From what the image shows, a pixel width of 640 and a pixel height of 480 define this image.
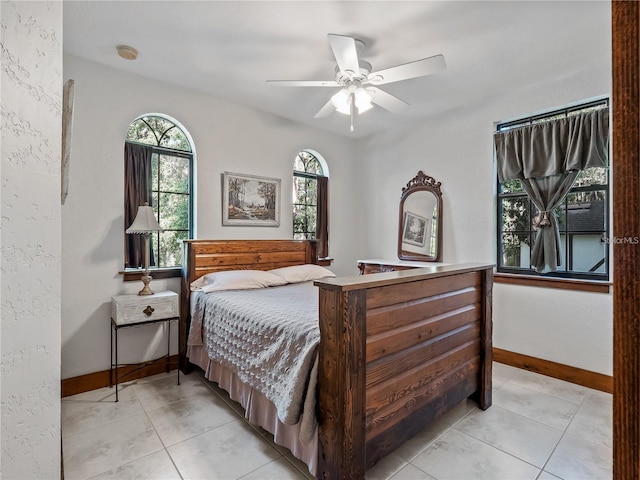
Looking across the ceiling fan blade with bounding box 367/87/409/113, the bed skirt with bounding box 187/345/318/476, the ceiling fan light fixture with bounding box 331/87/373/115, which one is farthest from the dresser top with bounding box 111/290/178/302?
the ceiling fan blade with bounding box 367/87/409/113

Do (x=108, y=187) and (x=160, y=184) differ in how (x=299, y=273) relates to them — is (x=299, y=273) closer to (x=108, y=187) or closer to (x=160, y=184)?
(x=160, y=184)

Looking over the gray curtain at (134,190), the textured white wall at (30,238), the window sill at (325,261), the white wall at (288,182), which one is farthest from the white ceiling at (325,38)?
the window sill at (325,261)

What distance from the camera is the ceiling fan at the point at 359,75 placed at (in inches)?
82.8

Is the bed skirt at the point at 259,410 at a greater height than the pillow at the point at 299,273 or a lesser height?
lesser

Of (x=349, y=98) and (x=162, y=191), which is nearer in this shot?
(x=349, y=98)

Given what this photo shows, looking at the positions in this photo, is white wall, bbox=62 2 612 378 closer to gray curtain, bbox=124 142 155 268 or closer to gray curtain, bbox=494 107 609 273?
gray curtain, bbox=124 142 155 268

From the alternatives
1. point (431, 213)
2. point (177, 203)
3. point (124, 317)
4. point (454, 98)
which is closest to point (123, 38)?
point (177, 203)

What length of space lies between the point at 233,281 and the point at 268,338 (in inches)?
47.9

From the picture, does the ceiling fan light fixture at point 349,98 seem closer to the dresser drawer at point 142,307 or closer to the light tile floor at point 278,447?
the dresser drawer at point 142,307

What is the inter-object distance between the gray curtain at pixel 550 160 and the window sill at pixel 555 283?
4.2 inches

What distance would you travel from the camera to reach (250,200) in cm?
386

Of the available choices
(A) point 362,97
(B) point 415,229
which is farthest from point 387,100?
(B) point 415,229

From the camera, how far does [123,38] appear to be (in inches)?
97.7

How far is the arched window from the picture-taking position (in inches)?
176
